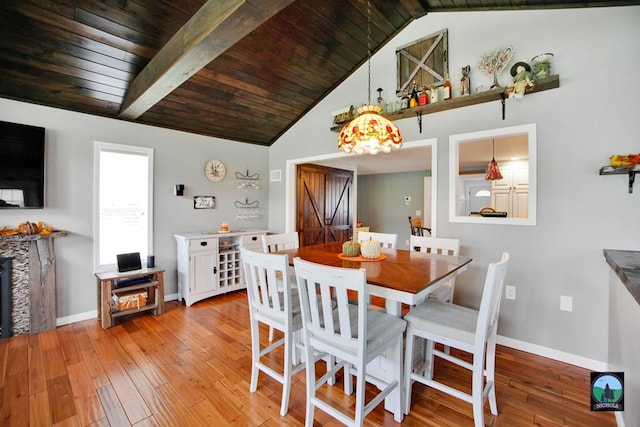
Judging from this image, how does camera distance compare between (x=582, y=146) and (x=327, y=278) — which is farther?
(x=582, y=146)

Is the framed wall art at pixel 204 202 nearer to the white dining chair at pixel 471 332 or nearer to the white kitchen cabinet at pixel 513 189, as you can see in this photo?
the white dining chair at pixel 471 332

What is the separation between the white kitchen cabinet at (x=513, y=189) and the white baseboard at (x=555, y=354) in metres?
4.49

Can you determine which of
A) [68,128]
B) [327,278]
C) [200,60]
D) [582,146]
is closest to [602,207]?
[582,146]

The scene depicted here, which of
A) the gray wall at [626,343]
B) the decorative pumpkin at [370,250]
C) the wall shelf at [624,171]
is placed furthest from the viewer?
the decorative pumpkin at [370,250]

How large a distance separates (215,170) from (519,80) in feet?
12.5

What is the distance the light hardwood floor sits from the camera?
70.7 inches

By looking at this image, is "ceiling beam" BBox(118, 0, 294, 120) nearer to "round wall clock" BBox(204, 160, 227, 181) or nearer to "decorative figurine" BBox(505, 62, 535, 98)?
"round wall clock" BBox(204, 160, 227, 181)

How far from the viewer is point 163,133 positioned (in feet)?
12.7

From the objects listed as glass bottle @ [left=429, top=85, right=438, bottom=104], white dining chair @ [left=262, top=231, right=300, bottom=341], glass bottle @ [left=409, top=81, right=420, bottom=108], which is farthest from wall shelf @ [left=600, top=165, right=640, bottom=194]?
white dining chair @ [left=262, top=231, right=300, bottom=341]

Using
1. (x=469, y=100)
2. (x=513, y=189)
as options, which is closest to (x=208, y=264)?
(x=469, y=100)

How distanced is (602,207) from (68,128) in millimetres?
5116

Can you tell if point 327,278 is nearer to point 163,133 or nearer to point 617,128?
point 617,128

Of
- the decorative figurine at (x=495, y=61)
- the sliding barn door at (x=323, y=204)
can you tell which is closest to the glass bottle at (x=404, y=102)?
the decorative figurine at (x=495, y=61)

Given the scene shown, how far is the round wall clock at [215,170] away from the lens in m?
4.29
